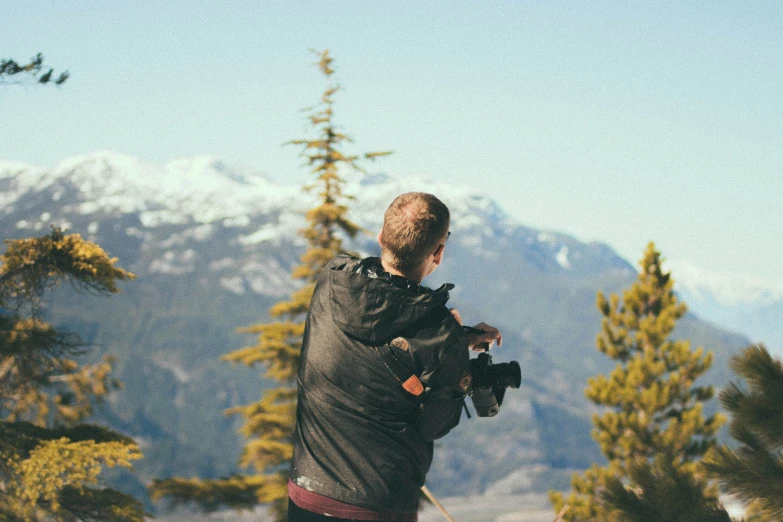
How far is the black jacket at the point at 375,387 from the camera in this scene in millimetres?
2402

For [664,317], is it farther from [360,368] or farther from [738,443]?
[360,368]

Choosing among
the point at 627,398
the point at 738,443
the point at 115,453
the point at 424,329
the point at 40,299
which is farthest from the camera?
the point at 627,398

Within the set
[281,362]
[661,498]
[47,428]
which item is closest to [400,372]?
[661,498]

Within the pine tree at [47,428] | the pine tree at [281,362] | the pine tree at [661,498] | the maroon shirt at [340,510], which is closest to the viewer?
the maroon shirt at [340,510]

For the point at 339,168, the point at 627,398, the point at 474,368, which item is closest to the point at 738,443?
the point at 474,368

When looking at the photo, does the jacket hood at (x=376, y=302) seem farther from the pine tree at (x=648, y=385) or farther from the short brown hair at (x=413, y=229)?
the pine tree at (x=648, y=385)

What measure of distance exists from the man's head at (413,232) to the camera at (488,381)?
1.13 feet

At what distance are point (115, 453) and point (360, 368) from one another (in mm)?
5088

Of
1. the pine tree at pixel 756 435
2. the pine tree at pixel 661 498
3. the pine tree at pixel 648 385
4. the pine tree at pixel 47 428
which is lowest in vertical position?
the pine tree at pixel 648 385

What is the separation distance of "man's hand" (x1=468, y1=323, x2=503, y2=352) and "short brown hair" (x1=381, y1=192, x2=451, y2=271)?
11.6 inches

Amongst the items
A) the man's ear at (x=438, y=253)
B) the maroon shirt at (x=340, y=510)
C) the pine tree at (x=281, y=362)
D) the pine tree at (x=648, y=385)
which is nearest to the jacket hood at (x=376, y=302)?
the man's ear at (x=438, y=253)

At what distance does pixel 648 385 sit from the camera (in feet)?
Result: 89.7

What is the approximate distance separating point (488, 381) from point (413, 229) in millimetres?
550

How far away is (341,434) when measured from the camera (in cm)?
253
